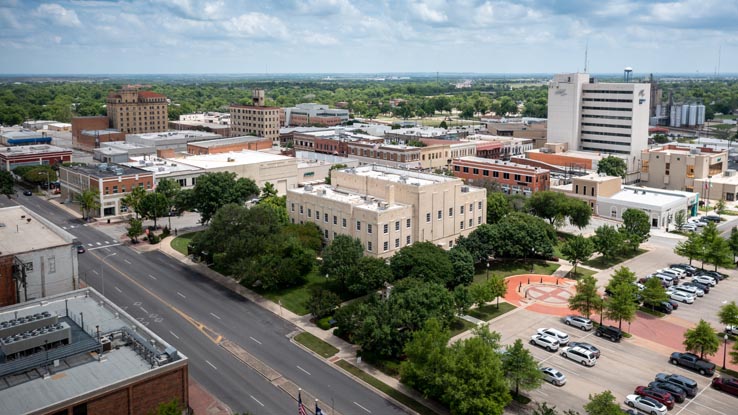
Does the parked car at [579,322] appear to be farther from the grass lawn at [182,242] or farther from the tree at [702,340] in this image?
the grass lawn at [182,242]

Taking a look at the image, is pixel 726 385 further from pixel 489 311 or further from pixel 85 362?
pixel 85 362

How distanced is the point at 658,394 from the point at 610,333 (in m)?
12.3

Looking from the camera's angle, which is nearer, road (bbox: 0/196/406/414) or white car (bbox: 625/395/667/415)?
white car (bbox: 625/395/667/415)

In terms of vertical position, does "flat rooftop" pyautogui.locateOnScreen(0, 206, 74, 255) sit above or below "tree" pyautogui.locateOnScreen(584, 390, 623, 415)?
above

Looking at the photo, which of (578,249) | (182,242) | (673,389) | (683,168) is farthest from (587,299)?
(683,168)

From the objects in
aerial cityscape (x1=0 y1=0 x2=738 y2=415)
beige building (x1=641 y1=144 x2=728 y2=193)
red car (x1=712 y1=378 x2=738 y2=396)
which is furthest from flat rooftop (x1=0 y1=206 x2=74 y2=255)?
beige building (x1=641 y1=144 x2=728 y2=193)

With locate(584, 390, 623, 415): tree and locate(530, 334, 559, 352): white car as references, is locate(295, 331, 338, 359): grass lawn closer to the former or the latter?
locate(530, 334, 559, 352): white car

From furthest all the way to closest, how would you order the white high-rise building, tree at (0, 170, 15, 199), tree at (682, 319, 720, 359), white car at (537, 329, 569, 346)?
1. the white high-rise building
2. tree at (0, 170, 15, 199)
3. white car at (537, 329, 569, 346)
4. tree at (682, 319, 720, 359)

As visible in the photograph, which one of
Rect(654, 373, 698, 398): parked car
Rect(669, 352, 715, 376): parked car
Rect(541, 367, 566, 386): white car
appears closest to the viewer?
Rect(654, 373, 698, 398): parked car

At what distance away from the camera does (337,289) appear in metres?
71.2

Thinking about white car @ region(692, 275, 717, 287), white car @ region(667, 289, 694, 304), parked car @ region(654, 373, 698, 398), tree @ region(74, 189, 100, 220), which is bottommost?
parked car @ region(654, 373, 698, 398)

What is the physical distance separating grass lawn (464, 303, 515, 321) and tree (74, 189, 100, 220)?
223ft

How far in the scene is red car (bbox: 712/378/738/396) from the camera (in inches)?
A: 1965

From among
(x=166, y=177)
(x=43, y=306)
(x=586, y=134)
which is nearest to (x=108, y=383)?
(x=43, y=306)
